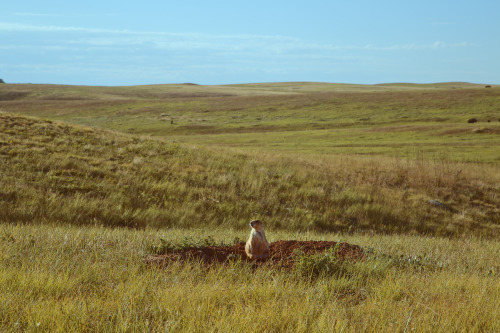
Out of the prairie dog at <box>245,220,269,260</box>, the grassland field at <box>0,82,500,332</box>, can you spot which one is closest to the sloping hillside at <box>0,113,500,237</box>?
the grassland field at <box>0,82,500,332</box>

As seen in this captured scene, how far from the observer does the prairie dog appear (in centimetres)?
604

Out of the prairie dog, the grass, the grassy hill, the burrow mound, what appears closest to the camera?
the grass

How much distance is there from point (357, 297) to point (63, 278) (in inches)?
122

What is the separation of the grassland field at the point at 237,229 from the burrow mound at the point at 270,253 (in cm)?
27

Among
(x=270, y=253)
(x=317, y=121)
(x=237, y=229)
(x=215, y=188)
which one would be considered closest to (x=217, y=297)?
(x=270, y=253)

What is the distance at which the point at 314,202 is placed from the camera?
50.6 ft

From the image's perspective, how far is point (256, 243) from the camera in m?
6.08

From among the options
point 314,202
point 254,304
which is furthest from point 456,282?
point 314,202

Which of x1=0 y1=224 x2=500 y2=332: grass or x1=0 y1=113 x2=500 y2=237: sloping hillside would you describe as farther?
x1=0 y1=113 x2=500 y2=237: sloping hillside

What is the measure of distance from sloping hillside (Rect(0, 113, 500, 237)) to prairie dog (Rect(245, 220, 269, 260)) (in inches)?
235

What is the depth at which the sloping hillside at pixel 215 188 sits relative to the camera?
496 inches

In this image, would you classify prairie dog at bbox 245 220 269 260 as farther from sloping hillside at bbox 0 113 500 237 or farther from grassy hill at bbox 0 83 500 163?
grassy hill at bbox 0 83 500 163

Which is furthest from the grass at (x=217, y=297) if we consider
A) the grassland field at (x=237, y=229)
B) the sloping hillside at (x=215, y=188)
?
the sloping hillside at (x=215, y=188)

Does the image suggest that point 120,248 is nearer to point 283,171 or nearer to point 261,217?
point 261,217
